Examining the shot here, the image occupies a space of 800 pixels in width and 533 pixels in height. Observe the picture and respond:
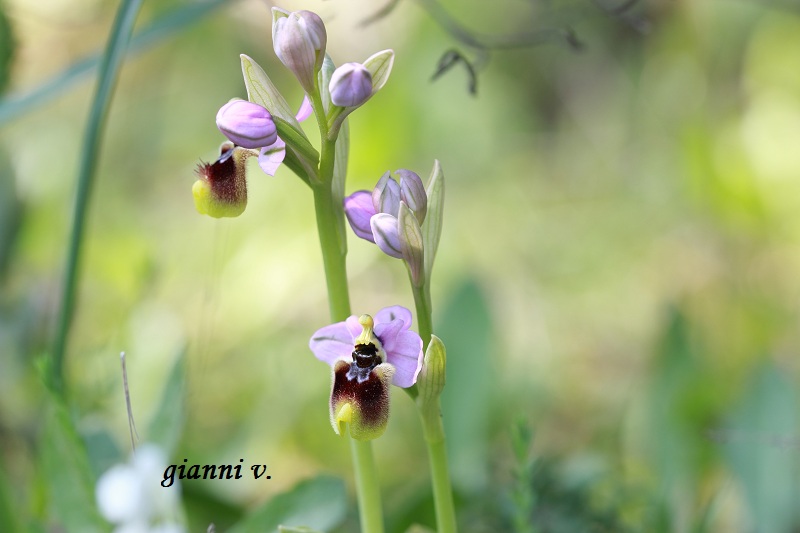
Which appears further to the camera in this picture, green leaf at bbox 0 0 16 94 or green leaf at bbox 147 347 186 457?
green leaf at bbox 0 0 16 94

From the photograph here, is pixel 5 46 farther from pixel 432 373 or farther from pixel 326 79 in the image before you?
pixel 432 373

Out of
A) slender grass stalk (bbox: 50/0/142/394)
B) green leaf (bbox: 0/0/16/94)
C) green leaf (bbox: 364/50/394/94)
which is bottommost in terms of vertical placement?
green leaf (bbox: 364/50/394/94)

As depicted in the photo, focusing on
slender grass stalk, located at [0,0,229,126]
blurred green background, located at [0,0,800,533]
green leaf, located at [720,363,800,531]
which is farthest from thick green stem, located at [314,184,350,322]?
green leaf, located at [720,363,800,531]

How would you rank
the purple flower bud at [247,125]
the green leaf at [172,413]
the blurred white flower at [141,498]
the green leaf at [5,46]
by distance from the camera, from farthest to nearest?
the green leaf at [5,46] < the green leaf at [172,413] < the blurred white flower at [141,498] < the purple flower bud at [247,125]

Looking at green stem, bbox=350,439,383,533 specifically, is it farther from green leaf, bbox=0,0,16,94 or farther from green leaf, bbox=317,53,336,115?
green leaf, bbox=0,0,16,94

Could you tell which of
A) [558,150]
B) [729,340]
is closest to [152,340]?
[729,340]

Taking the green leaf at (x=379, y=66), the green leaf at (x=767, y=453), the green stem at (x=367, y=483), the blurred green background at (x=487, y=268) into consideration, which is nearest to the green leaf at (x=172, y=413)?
the blurred green background at (x=487, y=268)

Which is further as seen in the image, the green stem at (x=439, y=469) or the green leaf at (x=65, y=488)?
the green leaf at (x=65, y=488)

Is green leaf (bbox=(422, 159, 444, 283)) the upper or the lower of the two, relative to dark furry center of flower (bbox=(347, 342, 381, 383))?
upper

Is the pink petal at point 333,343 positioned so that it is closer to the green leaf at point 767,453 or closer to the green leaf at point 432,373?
the green leaf at point 432,373
